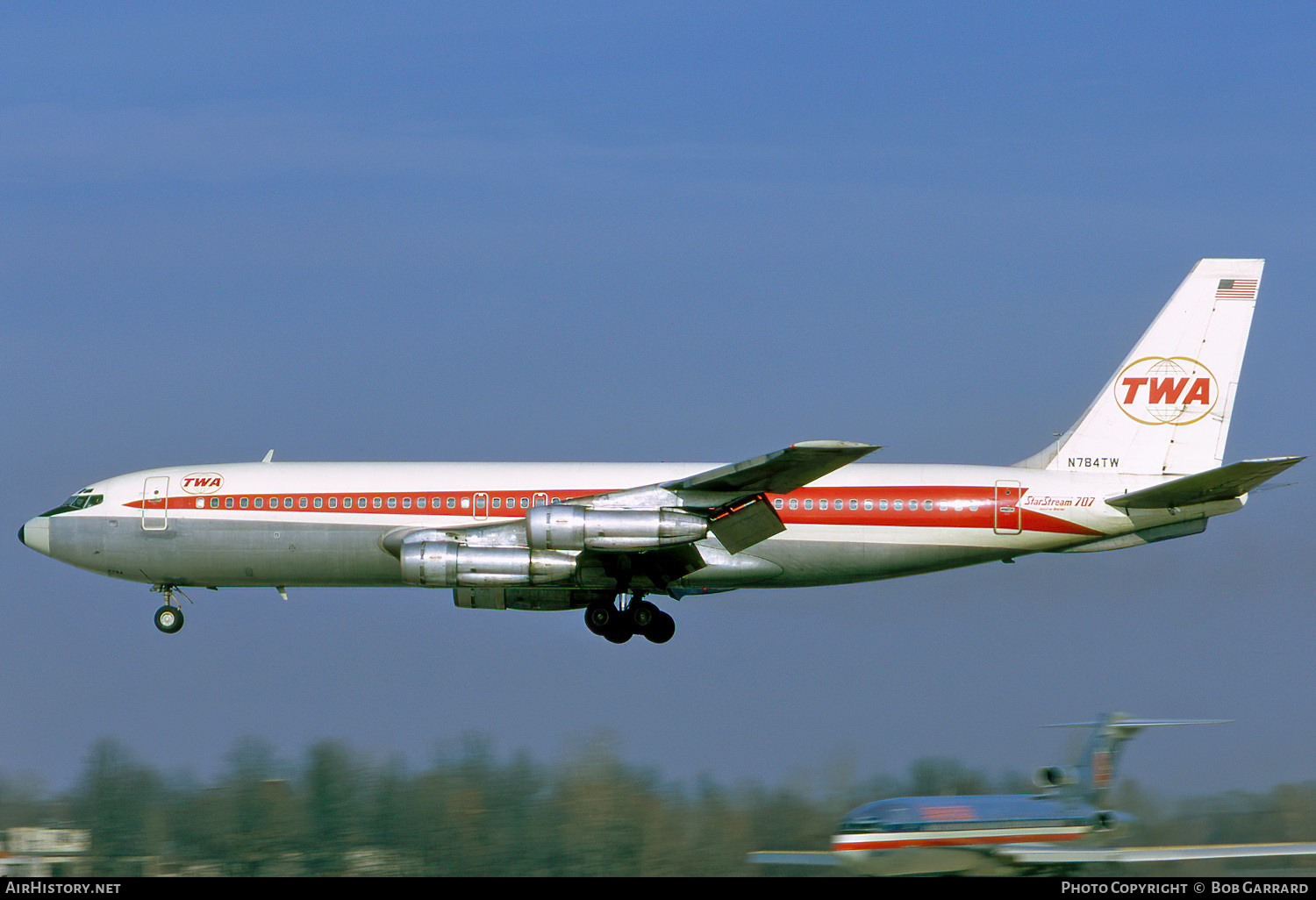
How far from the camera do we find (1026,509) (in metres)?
37.3

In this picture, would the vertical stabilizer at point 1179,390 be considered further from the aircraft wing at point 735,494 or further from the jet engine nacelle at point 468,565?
the jet engine nacelle at point 468,565

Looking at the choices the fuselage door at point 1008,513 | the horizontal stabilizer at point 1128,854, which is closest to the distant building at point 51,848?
the horizontal stabilizer at point 1128,854

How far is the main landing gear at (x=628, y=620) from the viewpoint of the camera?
125ft

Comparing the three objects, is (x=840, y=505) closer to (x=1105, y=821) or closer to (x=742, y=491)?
(x=742, y=491)

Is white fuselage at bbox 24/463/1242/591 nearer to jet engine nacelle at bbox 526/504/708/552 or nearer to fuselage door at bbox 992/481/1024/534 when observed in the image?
fuselage door at bbox 992/481/1024/534

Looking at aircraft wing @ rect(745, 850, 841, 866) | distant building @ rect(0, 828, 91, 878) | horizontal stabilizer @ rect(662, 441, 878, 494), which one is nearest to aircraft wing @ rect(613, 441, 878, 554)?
horizontal stabilizer @ rect(662, 441, 878, 494)

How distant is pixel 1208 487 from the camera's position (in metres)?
35.3

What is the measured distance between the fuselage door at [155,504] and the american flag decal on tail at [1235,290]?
2818cm

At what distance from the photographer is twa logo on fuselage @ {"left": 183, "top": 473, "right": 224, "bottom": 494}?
38.6 metres

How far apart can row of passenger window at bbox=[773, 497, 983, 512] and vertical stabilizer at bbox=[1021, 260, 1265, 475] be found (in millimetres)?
3162
